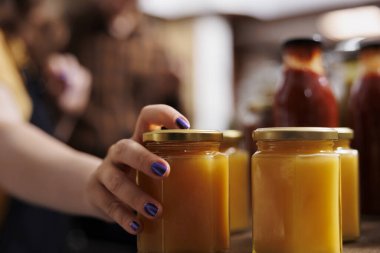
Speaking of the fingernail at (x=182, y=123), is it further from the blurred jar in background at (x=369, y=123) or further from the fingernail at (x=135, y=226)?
the blurred jar in background at (x=369, y=123)

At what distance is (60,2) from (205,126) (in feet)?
5.59

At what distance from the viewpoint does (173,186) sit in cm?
65

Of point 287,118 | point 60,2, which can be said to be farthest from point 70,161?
point 60,2

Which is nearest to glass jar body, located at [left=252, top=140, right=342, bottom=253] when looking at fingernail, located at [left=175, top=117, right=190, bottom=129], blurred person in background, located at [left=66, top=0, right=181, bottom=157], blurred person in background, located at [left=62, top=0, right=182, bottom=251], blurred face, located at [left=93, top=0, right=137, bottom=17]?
fingernail, located at [left=175, top=117, right=190, bottom=129]

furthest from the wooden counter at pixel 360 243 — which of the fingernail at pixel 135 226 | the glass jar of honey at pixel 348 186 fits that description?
the fingernail at pixel 135 226

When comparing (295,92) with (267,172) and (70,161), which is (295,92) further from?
(70,161)

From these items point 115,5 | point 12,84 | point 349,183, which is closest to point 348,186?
point 349,183

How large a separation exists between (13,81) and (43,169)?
0.54 metres

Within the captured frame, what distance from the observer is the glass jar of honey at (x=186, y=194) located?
25.5 inches

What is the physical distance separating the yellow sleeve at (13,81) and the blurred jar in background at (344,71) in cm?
100

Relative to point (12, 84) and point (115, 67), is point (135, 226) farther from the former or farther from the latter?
point (115, 67)

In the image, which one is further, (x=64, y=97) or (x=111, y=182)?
(x=64, y=97)

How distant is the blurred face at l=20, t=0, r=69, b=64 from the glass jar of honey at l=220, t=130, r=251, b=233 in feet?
4.80

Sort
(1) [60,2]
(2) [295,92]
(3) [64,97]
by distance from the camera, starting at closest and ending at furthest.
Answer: (2) [295,92], (3) [64,97], (1) [60,2]
